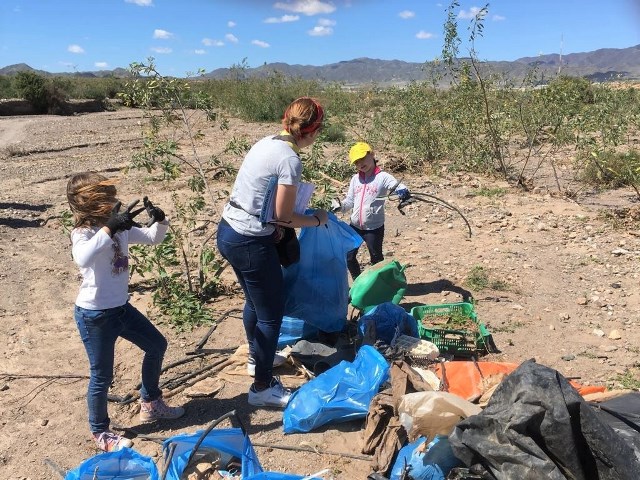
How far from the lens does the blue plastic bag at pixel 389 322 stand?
11.7 ft

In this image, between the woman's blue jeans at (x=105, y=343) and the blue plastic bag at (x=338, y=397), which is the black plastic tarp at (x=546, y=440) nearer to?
the blue plastic bag at (x=338, y=397)

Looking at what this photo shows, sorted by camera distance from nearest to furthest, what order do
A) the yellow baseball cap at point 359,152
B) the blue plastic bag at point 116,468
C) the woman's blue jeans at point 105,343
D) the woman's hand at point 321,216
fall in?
the blue plastic bag at point 116,468, the woman's blue jeans at point 105,343, the woman's hand at point 321,216, the yellow baseball cap at point 359,152

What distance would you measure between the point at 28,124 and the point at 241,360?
19.2 m

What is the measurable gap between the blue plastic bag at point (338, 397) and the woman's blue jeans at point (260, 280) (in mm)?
274

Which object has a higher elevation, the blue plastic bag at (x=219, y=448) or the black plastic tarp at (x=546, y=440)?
the black plastic tarp at (x=546, y=440)

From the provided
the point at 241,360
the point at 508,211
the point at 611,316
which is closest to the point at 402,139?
the point at 508,211

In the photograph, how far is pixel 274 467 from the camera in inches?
106

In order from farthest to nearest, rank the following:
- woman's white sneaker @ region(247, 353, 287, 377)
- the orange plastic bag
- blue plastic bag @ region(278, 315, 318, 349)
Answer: blue plastic bag @ region(278, 315, 318, 349)
woman's white sneaker @ region(247, 353, 287, 377)
the orange plastic bag

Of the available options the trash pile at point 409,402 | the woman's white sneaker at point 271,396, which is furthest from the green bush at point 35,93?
the woman's white sneaker at point 271,396

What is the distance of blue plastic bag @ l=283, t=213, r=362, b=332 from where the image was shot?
354 centimetres

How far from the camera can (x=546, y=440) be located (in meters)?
1.92

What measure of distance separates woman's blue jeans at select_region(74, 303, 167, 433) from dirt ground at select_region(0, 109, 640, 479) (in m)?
0.30

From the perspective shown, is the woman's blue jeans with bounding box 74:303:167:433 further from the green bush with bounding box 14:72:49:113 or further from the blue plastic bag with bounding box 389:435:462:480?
the green bush with bounding box 14:72:49:113

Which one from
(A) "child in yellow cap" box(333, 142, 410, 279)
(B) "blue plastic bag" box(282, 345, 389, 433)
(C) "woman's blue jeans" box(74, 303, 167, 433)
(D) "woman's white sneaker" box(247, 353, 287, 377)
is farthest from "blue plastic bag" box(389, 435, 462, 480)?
(A) "child in yellow cap" box(333, 142, 410, 279)
